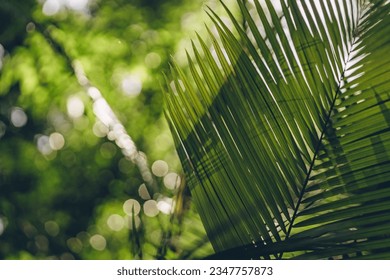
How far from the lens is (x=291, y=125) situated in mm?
793

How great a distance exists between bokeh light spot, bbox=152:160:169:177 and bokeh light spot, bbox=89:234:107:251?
17.7 inches

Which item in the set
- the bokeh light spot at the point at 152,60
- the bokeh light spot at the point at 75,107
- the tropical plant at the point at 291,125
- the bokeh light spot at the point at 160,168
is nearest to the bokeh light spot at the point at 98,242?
the bokeh light spot at the point at 160,168

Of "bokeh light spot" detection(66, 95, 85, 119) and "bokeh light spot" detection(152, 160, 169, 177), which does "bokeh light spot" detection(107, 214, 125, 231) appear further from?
"bokeh light spot" detection(66, 95, 85, 119)

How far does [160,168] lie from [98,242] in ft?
1.74

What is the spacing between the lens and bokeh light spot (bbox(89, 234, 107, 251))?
232cm

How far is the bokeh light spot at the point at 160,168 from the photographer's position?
232 cm

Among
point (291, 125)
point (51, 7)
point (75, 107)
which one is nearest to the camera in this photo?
point (291, 125)

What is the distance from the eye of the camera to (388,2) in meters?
0.83

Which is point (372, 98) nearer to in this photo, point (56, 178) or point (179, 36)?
point (179, 36)

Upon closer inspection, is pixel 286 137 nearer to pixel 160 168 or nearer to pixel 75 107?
pixel 160 168

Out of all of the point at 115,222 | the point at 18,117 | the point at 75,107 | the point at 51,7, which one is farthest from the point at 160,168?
Answer: the point at 51,7

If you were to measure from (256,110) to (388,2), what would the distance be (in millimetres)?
322
